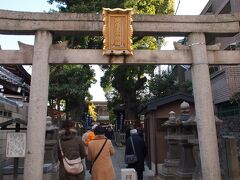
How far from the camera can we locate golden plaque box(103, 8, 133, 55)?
816 cm

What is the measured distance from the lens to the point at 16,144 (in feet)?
24.8

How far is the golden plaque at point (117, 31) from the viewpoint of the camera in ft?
26.8

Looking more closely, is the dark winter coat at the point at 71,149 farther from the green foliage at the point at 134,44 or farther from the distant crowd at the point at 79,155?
the green foliage at the point at 134,44

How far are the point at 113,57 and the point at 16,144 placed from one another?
313cm

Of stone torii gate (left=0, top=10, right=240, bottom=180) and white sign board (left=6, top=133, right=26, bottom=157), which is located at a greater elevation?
stone torii gate (left=0, top=10, right=240, bottom=180)

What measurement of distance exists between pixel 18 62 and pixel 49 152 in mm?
3058

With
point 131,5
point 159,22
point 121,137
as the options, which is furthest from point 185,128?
point 121,137

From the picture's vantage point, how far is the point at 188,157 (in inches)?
395

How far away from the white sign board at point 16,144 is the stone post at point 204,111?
429 cm

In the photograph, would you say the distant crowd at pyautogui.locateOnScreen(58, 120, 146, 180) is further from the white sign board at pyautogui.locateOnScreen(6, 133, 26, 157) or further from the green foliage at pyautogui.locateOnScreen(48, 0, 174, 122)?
the green foliage at pyautogui.locateOnScreen(48, 0, 174, 122)

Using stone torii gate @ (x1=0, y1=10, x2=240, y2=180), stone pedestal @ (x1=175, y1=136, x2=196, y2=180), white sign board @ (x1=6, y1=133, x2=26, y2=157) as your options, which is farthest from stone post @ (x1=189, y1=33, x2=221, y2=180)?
white sign board @ (x1=6, y1=133, x2=26, y2=157)

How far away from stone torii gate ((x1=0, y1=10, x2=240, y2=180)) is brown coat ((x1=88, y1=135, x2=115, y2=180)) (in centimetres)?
166

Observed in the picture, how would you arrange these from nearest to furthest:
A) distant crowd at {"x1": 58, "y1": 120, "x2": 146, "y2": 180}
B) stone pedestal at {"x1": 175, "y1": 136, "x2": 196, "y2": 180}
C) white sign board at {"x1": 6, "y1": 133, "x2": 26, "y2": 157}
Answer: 1. distant crowd at {"x1": 58, "y1": 120, "x2": 146, "y2": 180}
2. white sign board at {"x1": 6, "y1": 133, "x2": 26, "y2": 157}
3. stone pedestal at {"x1": 175, "y1": 136, "x2": 196, "y2": 180}

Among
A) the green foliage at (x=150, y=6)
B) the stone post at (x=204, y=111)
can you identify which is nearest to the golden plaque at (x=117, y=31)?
the stone post at (x=204, y=111)
